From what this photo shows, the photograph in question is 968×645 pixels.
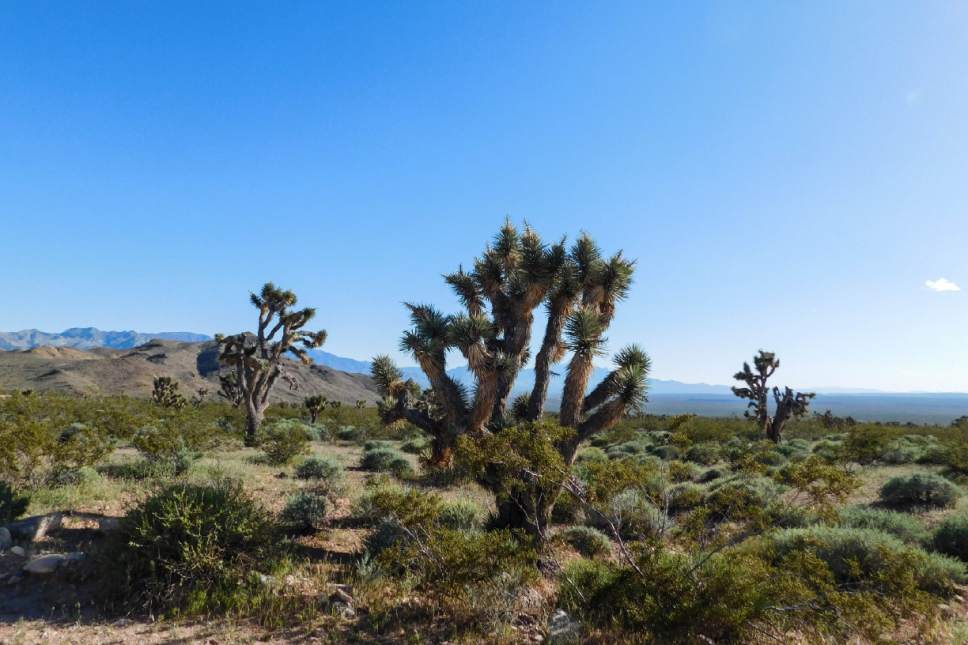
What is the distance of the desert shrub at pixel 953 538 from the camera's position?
29.3 ft

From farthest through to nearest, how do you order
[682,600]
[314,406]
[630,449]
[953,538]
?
[314,406]
[630,449]
[953,538]
[682,600]

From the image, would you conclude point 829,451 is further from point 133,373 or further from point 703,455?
point 133,373

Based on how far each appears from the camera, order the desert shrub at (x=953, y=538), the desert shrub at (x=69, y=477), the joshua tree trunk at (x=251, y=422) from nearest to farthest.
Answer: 1. the desert shrub at (x=953, y=538)
2. the desert shrub at (x=69, y=477)
3. the joshua tree trunk at (x=251, y=422)

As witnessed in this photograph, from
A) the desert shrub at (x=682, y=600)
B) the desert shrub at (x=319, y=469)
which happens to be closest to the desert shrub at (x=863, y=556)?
the desert shrub at (x=682, y=600)

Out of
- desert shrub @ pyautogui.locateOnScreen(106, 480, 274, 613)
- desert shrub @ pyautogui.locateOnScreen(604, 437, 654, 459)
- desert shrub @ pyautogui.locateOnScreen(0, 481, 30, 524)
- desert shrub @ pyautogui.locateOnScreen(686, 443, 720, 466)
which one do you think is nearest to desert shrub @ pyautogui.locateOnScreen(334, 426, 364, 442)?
desert shrub @ pyautogui.locateOnScreen(604, 437, 654, 459)

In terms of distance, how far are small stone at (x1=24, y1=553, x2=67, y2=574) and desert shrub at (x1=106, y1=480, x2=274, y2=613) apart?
956 mm

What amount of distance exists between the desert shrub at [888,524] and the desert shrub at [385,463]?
12444 mm

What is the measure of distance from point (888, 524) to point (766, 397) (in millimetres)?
27325

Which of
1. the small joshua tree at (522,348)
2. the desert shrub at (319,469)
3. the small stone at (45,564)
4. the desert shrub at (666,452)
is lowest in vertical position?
the desert shrub at (666,452)

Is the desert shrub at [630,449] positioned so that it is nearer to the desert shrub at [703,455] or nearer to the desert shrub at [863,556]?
the desert shrub at [703,455]

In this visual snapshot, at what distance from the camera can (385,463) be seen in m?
17.9

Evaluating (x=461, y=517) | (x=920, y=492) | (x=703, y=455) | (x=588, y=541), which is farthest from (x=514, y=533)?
(x=703, y=455)

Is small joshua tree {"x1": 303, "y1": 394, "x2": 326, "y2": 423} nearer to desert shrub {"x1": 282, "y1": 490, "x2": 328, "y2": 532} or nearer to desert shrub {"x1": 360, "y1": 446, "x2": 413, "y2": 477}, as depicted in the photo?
desert shrub {"x1": 360, "y1": 446, "x2": 413, "y2": 477}

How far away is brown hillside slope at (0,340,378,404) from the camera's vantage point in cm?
8300
